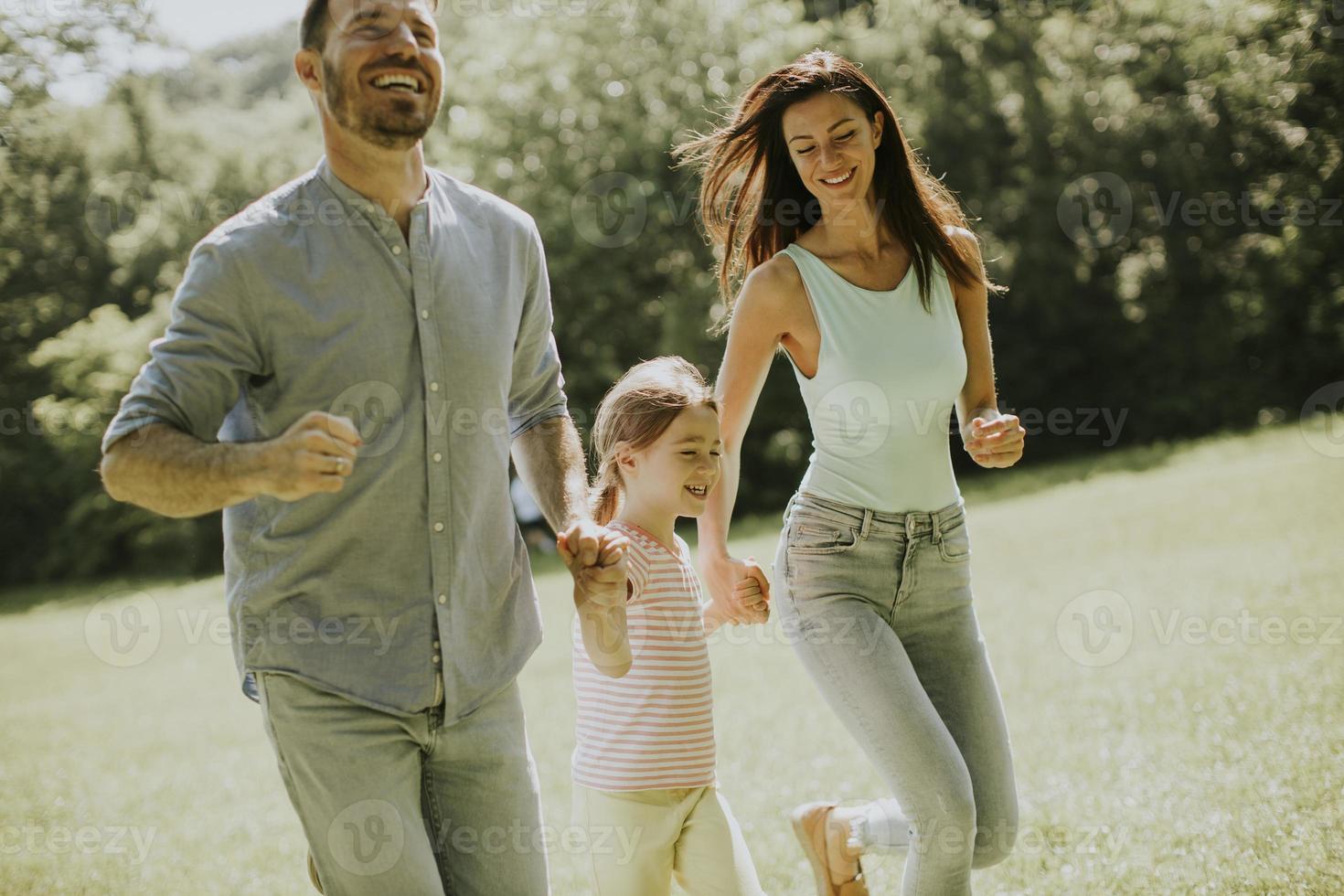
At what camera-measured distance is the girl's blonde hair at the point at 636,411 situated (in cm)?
348

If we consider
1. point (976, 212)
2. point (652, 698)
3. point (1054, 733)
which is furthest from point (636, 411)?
point (976, 212)

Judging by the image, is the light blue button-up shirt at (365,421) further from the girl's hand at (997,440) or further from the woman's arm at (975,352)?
the woman's arm at (975,352)

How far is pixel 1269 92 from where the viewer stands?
73.6 feet

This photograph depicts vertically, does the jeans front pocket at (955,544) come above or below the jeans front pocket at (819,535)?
below

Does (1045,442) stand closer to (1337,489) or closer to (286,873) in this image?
(1337,489)

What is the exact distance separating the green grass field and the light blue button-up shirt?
2855 millimetres

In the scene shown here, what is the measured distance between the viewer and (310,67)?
2766mm

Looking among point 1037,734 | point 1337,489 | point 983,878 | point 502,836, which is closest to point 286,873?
point 983,878

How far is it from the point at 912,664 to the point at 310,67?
2.21 metres

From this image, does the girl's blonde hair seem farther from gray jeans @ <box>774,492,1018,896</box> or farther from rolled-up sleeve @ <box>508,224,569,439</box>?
gray jeans @ <box>774,492,1018,896</box>

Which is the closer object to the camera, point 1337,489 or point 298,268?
point 298,268

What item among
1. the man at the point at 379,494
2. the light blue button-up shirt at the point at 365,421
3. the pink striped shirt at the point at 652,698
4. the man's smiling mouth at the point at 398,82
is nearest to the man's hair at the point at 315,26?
the man at the point at 379,494

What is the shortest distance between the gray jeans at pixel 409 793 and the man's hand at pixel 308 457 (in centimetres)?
56

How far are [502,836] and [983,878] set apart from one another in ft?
9.61
